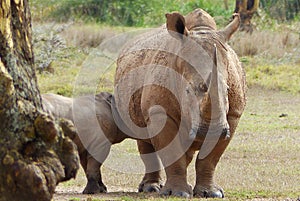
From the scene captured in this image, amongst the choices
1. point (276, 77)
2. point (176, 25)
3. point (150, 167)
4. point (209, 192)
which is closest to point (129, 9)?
point (276, 77)

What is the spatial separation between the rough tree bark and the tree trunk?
19064 mm

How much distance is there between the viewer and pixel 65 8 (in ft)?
105

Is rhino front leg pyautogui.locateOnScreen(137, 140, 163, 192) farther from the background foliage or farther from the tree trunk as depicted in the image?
the background foliage

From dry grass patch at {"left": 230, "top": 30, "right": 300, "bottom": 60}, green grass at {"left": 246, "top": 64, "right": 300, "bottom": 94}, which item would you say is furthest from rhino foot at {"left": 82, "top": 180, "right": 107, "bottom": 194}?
dry grass patch at {"left": 230, "top": 30, "right": 300, "bottom": 60}

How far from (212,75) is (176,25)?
32.7 inches

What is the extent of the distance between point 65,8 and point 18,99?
26.6 metres

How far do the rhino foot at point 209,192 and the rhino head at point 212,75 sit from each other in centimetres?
101

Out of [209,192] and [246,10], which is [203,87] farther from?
[246,10]

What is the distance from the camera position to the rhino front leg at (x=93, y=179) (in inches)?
379

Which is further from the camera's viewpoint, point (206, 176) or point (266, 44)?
point (266, 44)

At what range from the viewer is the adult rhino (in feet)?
26.6

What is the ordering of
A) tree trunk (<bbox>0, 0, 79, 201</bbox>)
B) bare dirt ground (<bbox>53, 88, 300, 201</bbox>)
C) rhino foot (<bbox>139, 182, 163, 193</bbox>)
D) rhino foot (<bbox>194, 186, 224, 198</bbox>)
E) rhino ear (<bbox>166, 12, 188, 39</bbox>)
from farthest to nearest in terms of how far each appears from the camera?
rhino foot (<bbox>139, 182, 163, 193</bbox>)
bare dirt ground (<bbox>53, 88, 300, 201</bbox>)
rhino foot (<bbox>194, 186, 224, 198</bbox>)
rhino ear (<bbox>166, 12, 188, 39</bbox>)
tree trunk (<bbox>0, 0, 79, 201</bbox>)

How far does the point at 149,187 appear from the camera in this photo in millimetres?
9938

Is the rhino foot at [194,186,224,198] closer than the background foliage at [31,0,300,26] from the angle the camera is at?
Yes
